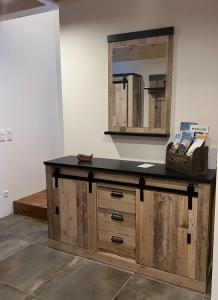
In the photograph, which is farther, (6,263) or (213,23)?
(6,263)

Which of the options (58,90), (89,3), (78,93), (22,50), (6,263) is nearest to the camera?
(6,263)

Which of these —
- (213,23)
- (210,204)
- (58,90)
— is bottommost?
(210,204)

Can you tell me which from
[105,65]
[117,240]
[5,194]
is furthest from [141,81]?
[5,194]

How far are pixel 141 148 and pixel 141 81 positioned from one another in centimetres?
65

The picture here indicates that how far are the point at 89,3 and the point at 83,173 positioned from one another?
172 centimetres

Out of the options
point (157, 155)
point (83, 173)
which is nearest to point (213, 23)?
point (157, 155)

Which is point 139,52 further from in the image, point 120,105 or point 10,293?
point 10,293

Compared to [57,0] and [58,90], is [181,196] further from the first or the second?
[58,90]

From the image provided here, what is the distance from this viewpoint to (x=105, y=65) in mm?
2908

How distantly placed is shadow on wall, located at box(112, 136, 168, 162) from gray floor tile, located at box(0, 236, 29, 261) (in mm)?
1418

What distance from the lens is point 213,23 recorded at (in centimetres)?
237

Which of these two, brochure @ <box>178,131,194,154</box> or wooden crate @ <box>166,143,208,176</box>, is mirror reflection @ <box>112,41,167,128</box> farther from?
wooden crate @ <box>166,143,208,176</box>

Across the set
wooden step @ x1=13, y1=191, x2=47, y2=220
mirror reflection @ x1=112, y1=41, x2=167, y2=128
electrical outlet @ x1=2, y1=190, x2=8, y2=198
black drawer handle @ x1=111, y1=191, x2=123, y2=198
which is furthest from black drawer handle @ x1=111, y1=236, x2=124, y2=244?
electrical outlet @ x1=2, y1=190, x2=8, y2=198

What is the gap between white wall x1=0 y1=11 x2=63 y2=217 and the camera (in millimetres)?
3684
